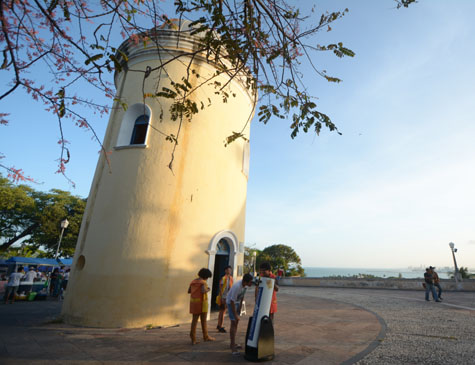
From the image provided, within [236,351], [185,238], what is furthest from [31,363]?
[185,238]

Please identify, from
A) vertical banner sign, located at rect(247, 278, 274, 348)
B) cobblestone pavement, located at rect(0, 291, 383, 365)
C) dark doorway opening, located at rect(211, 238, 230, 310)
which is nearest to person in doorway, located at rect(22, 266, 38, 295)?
cobblestone pavement, located at rect(0, 291, 383, 365)

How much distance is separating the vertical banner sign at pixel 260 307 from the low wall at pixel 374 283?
1901cm

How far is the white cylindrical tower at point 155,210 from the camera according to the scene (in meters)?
7.16

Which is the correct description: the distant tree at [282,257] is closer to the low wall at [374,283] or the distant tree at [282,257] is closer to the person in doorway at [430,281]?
the low wall at [374,283]

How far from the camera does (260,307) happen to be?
4.58m

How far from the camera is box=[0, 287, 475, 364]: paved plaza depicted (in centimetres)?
454

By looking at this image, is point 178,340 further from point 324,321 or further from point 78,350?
point 324,321

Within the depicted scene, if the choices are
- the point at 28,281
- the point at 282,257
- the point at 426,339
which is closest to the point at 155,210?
the point at 426,339

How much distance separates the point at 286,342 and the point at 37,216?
30973 millimetres

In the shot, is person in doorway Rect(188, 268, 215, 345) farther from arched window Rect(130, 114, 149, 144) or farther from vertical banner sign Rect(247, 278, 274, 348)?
arched window Rect(130, 114, 149, 144)

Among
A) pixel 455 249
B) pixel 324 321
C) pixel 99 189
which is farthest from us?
pixel 455 249

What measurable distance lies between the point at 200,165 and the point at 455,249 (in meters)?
20.8

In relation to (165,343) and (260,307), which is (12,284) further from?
(260,307)

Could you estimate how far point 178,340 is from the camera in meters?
5.70
